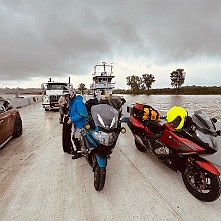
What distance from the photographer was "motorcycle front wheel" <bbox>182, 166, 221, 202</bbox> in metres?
2.60

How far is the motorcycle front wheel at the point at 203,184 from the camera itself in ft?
8.54

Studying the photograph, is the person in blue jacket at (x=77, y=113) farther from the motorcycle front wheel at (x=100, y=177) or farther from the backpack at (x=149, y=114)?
the backpack at (x=149, y=114)

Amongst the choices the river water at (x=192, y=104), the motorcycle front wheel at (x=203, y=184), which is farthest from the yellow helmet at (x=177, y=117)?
the river water at (x=192, y=104)

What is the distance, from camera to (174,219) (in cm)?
241

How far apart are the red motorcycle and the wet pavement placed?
0.79ft

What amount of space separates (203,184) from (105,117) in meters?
1.87

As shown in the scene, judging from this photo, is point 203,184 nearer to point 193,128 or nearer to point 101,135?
point 193,128

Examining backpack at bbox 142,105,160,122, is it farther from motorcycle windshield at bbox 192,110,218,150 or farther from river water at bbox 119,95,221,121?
river water at bbox 119,95,221,121

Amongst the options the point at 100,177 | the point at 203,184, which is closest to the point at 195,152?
the point at 203,184

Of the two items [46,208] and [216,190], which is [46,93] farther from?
[216,190]

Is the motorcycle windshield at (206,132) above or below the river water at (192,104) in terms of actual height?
above

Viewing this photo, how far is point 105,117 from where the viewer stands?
2910 mm

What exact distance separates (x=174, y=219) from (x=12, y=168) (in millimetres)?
3402

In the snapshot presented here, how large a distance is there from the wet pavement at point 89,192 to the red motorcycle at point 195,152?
24 cm
